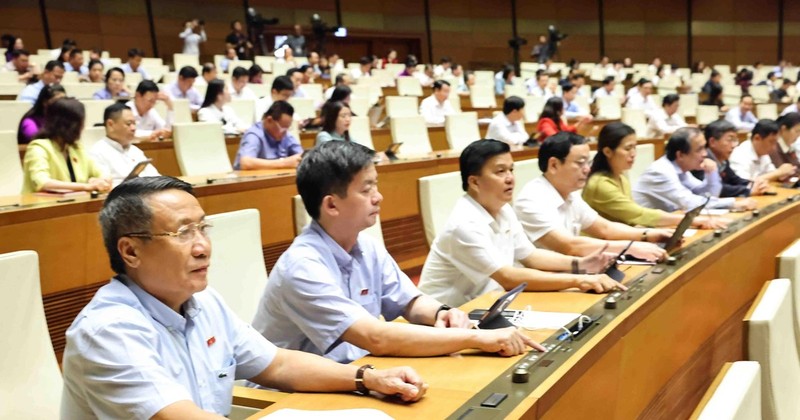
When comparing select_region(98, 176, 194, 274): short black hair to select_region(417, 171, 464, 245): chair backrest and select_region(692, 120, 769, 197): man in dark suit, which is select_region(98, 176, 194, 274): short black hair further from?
select_region(692, 120, 769, 197): man in dark suit

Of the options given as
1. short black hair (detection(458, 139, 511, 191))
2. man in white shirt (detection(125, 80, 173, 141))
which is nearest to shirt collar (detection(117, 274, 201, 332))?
short black hair (detection(458, 139, 511, 191))

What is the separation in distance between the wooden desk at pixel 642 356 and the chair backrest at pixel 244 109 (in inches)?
153

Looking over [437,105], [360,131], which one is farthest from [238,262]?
[437,105]

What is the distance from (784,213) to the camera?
320 centimetres

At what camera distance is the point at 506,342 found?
1519mm

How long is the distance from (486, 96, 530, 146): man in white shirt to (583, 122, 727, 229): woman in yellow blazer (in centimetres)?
263

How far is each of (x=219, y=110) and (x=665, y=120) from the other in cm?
438

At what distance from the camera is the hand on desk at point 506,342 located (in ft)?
4.99

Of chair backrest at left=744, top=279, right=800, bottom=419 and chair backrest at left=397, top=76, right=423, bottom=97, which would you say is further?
chair backrest at left=397, top=76, right=423, bottom=97

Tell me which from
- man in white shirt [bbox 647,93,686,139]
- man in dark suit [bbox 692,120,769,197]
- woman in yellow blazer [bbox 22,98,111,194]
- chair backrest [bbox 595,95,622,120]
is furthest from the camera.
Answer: chair backrest [bbox 595,95,622,120]

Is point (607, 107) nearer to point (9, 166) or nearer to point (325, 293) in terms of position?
point (9, 166)

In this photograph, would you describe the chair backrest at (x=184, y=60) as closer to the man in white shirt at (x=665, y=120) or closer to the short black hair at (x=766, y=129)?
the man in white shirt at (x=665, y=120)

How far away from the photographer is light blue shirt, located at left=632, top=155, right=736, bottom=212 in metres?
3.39

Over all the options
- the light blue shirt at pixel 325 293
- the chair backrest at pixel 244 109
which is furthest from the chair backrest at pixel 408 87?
the light blue shirt at pixel 325 293
